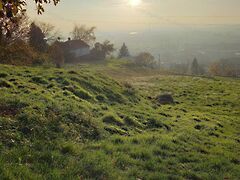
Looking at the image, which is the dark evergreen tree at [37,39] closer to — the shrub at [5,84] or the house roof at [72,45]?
the house roof at [72,45]

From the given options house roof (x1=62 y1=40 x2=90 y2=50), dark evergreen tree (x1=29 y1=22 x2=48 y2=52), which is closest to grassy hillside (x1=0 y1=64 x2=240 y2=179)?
dark evergreen tree (x1=29 y1=22 x2=48 y2=52)

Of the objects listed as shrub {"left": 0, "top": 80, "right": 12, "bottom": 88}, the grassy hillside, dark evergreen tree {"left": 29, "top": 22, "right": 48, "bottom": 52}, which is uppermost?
dark evergreen tree {"left": 29, "top": 22, "right": 48, "bottom": 52}

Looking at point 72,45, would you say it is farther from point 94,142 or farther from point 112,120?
point 94,142

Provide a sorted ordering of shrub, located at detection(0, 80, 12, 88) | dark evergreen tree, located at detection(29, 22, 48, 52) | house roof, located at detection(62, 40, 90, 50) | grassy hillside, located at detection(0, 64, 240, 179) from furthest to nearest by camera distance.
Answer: house roof, located at detection(62, 40, 90, 50) < dark evergreen tree, located at detection(29, 22, 48, 52) < shrub, located at detection(0, 80, 12, 88) < grassy hillside, located at detection(0, 64, 240, 179)

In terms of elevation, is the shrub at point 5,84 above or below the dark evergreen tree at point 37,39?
below

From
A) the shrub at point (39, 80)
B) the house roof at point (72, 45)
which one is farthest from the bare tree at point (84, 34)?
the shrub at point (39, 80)

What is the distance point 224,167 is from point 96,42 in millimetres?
106768

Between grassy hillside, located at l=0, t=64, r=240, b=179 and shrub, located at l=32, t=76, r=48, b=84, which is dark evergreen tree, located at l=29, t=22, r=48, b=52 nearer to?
shrub, located at l=32, t=76, r=48, b=84

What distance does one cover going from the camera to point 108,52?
11331cm

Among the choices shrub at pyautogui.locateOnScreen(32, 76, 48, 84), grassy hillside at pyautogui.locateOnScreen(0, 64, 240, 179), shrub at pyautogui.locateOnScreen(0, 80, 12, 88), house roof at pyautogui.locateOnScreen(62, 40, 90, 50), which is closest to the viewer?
grassy hillside at pyautogui.locateOnScreen(0, 64, 240, 179)

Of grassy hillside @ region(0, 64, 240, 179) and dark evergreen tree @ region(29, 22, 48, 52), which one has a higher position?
dark evergreen tree @ region(29, 22, 48, 52)

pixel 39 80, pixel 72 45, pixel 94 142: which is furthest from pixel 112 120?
pixel 72 45

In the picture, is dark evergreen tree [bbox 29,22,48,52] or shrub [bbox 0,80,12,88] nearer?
shrub [bbox 0,80,12,88]

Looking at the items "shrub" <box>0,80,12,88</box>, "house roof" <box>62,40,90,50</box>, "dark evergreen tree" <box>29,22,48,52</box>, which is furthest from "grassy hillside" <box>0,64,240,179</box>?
"house roof" <box>62,40,90,50</box>
